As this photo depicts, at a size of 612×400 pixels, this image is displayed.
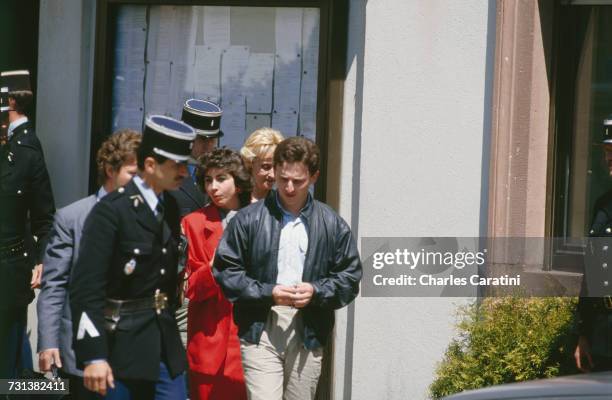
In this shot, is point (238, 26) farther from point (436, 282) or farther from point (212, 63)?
point (436, 282)

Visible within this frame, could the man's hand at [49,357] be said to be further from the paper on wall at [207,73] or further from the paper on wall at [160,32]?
the paper on wall at [160,32]

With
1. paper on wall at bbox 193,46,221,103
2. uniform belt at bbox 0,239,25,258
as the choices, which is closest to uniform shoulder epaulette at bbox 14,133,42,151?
uniform belt at bbox 0,239,25,258

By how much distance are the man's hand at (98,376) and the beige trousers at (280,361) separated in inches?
49.1

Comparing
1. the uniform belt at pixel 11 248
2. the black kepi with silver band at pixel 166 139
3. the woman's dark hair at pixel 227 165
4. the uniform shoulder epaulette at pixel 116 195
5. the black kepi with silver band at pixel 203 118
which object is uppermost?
the black kepi with silver band at pixel 203 118

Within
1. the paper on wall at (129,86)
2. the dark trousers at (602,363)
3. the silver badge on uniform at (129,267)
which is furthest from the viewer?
the paper on wall at (129,86)

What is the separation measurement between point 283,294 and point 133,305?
98cm

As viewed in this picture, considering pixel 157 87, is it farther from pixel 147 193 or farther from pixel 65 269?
pixel 147 193

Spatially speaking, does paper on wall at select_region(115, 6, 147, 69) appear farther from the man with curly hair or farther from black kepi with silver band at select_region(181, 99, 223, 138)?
the man with curly hair

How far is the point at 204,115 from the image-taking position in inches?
313

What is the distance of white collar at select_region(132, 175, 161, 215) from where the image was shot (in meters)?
5.59

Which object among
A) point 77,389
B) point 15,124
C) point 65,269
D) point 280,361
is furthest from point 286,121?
point 77,389

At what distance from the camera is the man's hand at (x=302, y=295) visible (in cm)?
626

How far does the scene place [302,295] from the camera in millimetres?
6270

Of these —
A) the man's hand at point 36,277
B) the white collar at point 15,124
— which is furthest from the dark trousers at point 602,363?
the white collar at point 15,124
